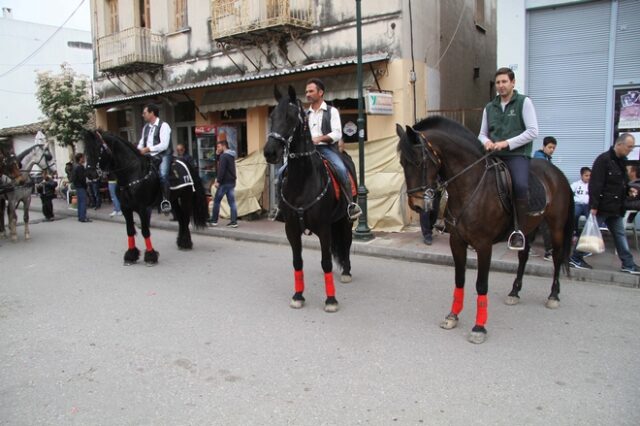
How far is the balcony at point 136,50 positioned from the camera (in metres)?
16.0

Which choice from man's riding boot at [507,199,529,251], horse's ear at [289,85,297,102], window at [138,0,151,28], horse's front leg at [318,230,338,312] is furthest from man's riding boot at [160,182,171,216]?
window at [138,0,151,28]

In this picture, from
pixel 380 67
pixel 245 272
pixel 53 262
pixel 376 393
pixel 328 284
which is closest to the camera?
pixel 376 393

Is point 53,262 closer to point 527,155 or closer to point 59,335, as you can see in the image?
point 59,335

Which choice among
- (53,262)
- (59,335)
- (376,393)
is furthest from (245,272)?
(376,393)

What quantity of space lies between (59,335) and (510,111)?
5.37 m

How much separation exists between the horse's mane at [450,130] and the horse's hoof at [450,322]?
1.73 meters

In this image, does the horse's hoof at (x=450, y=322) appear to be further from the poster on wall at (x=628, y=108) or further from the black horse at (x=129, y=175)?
the poster on wall at (x=628, y=108)

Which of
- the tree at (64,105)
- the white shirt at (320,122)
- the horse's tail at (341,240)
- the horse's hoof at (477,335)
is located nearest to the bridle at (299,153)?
the white shirt at (320,122)

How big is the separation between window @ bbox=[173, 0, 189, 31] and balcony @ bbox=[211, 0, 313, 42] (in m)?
2.72

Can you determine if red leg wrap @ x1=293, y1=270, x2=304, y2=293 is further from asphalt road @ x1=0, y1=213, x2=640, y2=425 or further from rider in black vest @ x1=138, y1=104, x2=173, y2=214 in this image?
rider in black vest @ x1=138, y1=104, x2=173, y2=214

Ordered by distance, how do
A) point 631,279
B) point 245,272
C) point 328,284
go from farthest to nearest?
point 245,272 < point 631,279 < point 328,284

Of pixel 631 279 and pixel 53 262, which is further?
pixel 53 262

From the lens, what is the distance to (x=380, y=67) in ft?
36.1

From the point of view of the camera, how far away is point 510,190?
197 inches
